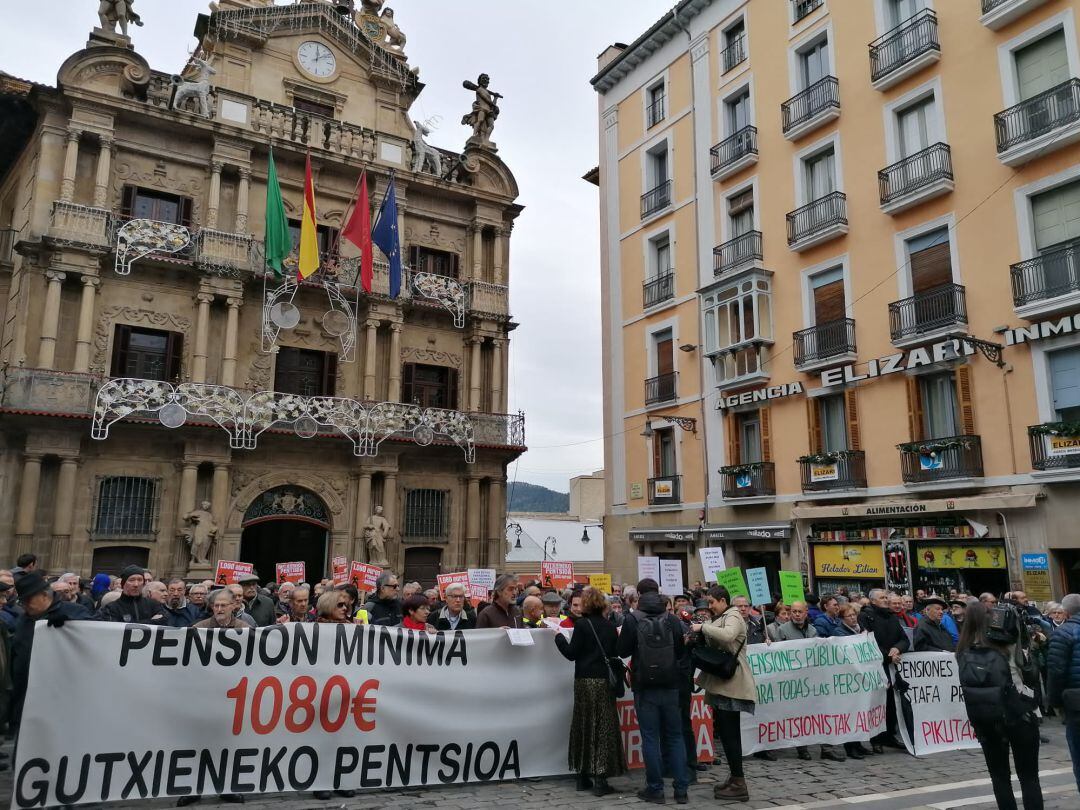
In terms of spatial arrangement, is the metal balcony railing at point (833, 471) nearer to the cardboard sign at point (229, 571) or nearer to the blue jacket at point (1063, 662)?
the cardboard sign at point (229, 571)

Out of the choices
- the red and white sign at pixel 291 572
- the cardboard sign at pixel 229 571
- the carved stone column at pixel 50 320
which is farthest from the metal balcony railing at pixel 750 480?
Result: the carved stone column at pixel 50 320

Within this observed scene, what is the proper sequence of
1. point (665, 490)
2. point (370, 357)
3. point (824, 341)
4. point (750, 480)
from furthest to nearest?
point (665, 490) < point (370, 357) < point (750, 480) < point (824, 341)

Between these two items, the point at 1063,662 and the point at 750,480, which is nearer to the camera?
the point at 1063,662

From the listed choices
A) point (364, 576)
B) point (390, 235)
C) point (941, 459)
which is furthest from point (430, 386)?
point (941, 459)

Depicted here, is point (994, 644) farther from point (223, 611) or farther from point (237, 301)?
point (237, 301)

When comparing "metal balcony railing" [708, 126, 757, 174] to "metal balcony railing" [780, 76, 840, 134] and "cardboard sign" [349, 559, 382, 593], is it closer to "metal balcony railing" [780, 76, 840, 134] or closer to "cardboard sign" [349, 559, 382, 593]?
"metal balcony railing" [780, 76, 840, 134]

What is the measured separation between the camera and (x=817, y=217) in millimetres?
22359

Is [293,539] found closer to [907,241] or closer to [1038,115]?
[907,241]

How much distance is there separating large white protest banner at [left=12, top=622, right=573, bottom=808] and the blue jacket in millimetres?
4435

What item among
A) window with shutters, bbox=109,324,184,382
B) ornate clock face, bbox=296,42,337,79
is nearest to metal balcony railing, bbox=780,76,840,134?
ornate clock face, bbox=296,42,337,79

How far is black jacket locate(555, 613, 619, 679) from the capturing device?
792 centimetres

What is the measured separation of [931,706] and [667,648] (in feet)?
14.3

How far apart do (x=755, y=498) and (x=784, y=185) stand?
8948mm

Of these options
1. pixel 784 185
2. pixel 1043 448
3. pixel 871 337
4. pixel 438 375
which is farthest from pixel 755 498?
pixel 438 375
